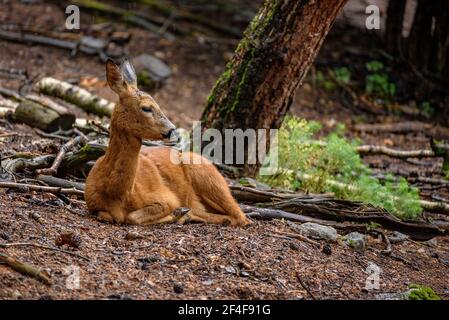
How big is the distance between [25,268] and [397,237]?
4.06 meters

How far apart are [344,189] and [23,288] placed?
16.4ft

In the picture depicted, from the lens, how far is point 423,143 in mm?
13383

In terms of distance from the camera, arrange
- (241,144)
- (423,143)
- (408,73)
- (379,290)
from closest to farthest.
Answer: (379,290) → (241,144) → (423,143) → (408,73)

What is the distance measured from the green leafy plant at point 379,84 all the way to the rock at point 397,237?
735 cm

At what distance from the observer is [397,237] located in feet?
25.8

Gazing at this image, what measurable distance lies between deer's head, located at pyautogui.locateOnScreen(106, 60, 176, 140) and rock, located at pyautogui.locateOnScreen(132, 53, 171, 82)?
763 centimetres

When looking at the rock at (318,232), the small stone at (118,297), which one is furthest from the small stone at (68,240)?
the rock at (318,232)

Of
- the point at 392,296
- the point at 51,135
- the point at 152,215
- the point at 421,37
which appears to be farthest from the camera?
the point at 421,37

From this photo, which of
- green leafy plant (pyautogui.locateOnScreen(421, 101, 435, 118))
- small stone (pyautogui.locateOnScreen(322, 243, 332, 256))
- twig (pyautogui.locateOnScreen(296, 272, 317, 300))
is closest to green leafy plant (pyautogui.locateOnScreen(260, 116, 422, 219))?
small stone (pyautogui.locateOnScreen(322, 243, 332, 256))

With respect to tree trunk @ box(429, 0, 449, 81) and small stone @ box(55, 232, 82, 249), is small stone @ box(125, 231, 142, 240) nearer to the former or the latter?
small stone @ box(55, 232, 82, 249)

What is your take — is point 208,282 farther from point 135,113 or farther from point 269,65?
point 269,65

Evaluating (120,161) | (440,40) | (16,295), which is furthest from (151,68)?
(16,295)
